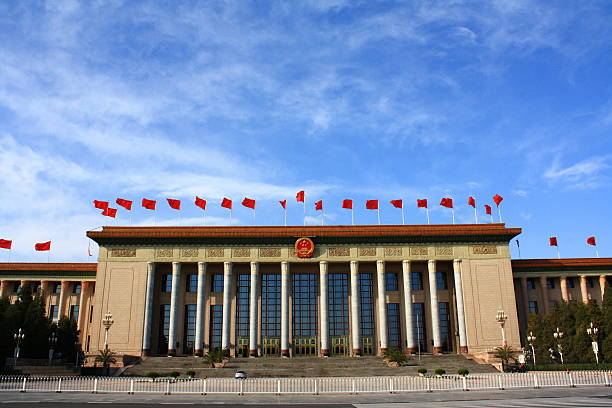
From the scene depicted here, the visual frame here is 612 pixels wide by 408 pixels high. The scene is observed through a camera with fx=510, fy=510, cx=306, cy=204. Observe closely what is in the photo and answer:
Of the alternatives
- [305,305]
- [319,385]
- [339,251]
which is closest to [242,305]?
[305,305]

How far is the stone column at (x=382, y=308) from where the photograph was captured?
50.6 m

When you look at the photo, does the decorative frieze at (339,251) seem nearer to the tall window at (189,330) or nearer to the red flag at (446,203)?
the red flag at (446,203)

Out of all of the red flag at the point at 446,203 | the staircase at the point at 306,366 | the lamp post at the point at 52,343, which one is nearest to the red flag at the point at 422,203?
the red flag at the point at 446,203

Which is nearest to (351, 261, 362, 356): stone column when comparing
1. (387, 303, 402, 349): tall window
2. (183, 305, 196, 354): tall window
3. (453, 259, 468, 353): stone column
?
(387, 303, 402, 349): tall window

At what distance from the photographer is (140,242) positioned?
5300 cm

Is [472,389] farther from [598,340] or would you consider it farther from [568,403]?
[598,340]

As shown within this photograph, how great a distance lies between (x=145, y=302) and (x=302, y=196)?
62.7 feet

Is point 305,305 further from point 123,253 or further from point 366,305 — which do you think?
point 123,253

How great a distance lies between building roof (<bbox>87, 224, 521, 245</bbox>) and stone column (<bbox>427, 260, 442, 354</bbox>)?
10.2 feet

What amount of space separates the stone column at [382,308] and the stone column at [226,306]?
15168 millimetres

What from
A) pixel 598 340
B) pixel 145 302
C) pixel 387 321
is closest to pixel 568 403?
pixel 598 340

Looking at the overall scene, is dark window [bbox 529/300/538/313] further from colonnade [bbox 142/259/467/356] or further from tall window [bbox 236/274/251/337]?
tall window [bbox 236/274/251/337]

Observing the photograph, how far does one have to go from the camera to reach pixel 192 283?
54531 millimetres

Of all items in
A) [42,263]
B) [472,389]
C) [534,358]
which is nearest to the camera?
[472,389]
